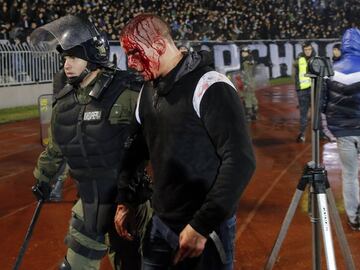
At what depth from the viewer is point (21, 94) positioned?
15336mm

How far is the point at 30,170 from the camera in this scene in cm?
791

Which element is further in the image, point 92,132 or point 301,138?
point 301,138

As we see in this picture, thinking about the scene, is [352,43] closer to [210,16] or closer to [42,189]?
[42,189]

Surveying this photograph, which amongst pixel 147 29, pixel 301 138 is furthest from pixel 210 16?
pixel 147 29

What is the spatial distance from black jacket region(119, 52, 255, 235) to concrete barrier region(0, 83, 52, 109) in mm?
13213

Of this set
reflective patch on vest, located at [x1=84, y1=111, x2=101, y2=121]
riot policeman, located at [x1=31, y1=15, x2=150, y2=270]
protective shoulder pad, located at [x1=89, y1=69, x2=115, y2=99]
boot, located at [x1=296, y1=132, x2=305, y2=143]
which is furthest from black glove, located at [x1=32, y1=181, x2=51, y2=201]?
boot, located at [x1=296, y1=132, x2=305, y2=143]

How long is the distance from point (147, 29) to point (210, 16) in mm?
21744

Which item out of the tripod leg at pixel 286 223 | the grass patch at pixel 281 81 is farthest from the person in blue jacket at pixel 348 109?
the grass patch at pixel 281 81

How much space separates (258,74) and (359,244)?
Answer: 17.5m

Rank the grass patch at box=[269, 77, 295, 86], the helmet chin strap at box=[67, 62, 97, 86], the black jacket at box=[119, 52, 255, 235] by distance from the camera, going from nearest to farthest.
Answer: the black jacket at box=[119, 52, 255, 235] → the helmet chin strap at box=[67, 62, 97, 86] → the grass patch at box=[269, 77, 295, 86]

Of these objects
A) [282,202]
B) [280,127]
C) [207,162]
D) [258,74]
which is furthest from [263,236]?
[258,74]

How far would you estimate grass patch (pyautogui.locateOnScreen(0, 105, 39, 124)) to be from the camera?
13.4 metres

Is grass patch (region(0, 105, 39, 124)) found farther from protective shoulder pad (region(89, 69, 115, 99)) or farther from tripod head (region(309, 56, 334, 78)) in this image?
tripod head (region(309, 56, 334, 78))

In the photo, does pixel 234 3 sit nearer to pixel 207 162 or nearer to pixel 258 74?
pixel 258 74
